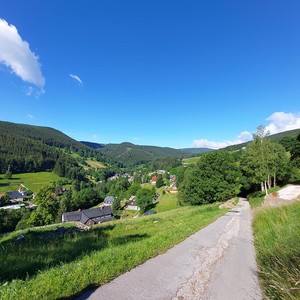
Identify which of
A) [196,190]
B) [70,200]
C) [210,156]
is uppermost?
[210,156]

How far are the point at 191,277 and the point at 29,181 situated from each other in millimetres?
158245

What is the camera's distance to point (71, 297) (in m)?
4.52

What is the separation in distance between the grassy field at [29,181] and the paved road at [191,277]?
134 meters

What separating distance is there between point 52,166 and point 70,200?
10071 centimetres

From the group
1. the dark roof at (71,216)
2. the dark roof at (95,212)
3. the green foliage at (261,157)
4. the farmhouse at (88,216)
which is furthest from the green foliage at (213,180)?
the dark roof at (71,216)

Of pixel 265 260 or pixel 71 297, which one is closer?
pixel 71 297

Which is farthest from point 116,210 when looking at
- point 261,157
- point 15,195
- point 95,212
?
point 261,157

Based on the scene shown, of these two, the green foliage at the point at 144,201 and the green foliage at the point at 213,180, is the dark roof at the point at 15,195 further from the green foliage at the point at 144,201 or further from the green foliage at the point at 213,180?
the green foliage at the point at 213,180

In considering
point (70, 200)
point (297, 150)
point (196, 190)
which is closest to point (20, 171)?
point (70, 200)

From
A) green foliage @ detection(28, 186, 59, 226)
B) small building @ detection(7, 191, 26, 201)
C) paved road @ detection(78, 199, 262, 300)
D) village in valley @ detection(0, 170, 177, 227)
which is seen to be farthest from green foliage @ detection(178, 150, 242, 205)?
small building @ detection(7, 191, 26, 201)

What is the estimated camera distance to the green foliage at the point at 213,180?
38.2m

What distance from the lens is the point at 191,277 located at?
6133 millimetres

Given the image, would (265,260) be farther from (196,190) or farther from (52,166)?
(52,166)

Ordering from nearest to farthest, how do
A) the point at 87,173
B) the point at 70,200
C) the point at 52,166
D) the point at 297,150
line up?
the point at 297,150, the point at 70,200, the point at 52,166, the point at 87,173
